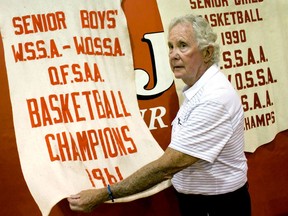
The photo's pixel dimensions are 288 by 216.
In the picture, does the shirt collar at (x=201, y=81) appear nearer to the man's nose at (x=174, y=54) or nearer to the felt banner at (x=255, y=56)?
the man's nose at (x=174, y=54)

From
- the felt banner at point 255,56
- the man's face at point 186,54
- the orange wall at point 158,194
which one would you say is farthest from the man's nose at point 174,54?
the felt banner at point 255,56

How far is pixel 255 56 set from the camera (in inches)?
83.6

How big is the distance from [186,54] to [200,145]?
13.4 inches

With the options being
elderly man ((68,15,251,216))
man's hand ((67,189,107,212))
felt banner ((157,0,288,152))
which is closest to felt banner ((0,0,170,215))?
man's hand ((67,189,107,212))

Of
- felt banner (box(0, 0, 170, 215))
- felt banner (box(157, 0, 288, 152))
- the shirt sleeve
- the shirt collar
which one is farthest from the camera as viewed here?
felt banner (box(157, 0, 288, 152))

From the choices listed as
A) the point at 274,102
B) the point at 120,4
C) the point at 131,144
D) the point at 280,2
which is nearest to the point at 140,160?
the point at 131,144

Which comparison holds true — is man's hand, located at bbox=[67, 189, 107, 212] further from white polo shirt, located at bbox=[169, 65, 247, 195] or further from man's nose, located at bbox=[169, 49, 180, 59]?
man's nose, located at bbox=[169, 49, 180, 59]

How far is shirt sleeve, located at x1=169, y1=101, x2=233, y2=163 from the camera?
4.62 feet

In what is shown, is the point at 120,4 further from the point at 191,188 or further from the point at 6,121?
the point at 191,188

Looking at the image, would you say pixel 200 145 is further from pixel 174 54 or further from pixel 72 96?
pixel 72 96

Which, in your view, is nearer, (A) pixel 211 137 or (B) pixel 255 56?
(A) pixel 211 137

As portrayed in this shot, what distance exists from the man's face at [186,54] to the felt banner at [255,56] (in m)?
0.49

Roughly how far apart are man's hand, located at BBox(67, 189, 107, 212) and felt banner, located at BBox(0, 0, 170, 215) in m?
0.05

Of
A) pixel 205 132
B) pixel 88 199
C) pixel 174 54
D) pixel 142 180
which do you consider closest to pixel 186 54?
pixel 174 54
